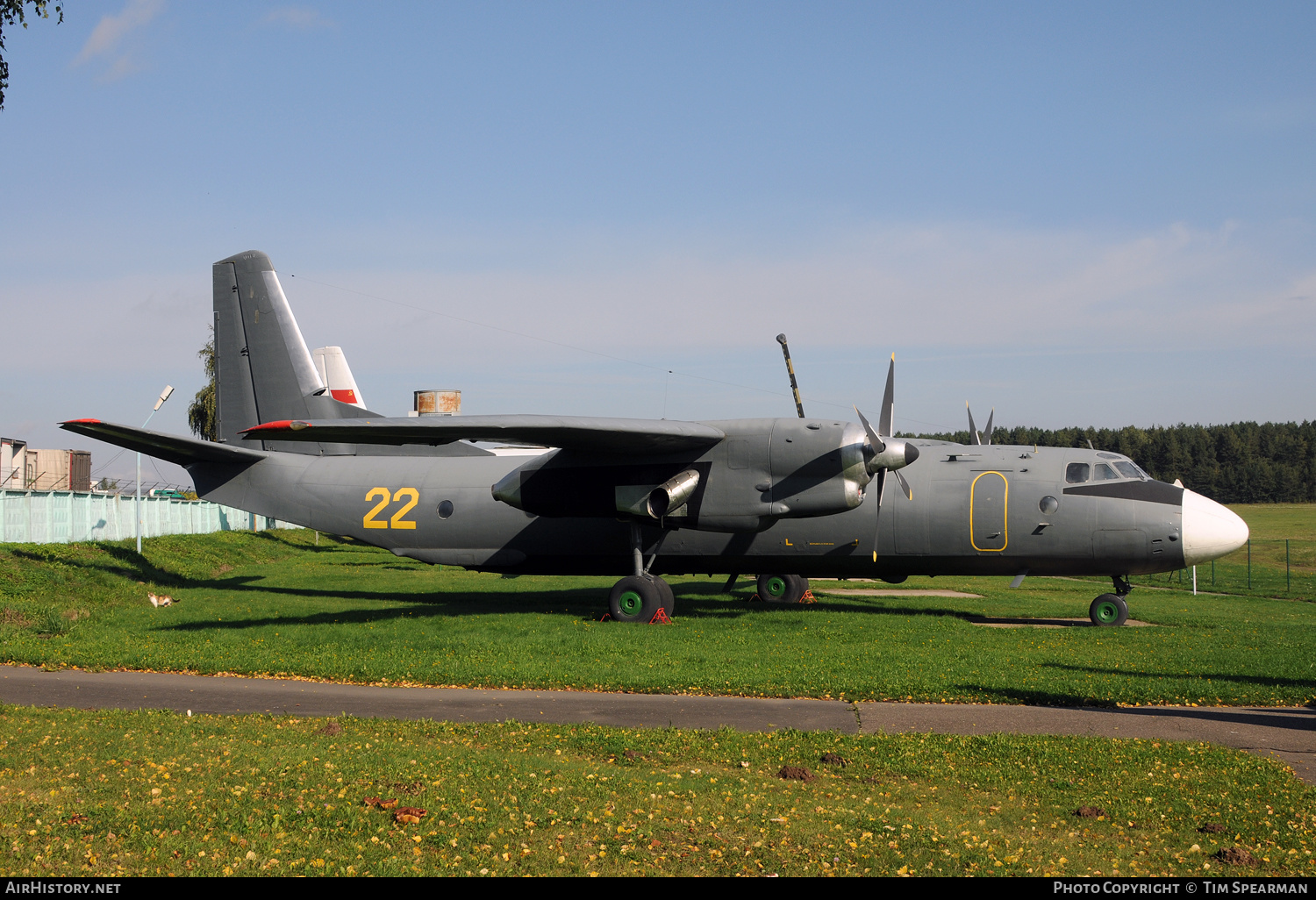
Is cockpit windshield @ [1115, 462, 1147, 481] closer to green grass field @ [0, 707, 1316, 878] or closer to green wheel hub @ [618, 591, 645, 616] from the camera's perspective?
green wheel hub @ [618, 591, 645, 616]

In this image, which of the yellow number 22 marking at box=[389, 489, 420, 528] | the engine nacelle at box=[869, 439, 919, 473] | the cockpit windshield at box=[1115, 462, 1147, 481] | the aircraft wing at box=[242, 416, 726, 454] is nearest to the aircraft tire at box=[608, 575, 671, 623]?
the aircraft wing at box=[242, 416, 726, 454]

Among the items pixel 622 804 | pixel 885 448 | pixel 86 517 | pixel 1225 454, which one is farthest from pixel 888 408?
pixel 1225 454

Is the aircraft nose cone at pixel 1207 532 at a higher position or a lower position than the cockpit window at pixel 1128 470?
lower

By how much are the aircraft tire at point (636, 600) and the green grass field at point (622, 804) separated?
9.69m

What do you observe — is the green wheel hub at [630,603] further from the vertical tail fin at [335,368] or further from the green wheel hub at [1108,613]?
the vertical tail fin at [335,368]

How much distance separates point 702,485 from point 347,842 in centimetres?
1370

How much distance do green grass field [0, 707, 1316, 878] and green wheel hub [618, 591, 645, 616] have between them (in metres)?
9.81

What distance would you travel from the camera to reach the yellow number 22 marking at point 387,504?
23656 millimetres

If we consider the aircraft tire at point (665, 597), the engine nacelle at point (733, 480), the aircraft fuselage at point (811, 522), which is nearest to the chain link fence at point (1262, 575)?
the aircraft fuselage at point (811, 522)

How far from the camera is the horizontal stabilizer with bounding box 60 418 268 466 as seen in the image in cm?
1991

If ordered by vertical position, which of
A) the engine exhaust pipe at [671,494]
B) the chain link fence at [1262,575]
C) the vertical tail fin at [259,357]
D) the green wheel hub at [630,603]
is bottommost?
the chain link fence at [1262,575]

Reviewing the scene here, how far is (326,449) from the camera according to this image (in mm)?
25344

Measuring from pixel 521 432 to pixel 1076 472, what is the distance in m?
12.4

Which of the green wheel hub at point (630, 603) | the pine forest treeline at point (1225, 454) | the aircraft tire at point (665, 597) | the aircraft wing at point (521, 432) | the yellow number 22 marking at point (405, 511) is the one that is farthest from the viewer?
the pine forest treeline at point (1225, 454)
